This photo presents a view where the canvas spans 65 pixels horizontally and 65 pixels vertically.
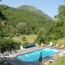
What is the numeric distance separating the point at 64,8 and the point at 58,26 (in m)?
2.90

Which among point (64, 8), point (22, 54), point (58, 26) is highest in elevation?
point (64, 8)

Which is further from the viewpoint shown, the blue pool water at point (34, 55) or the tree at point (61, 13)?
the tree at point (61, 13)

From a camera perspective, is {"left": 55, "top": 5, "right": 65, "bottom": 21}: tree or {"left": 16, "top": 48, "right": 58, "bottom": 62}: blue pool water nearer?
{"left": 16, "top": 48, "right": 58, "bottom": 62}: blue pool water

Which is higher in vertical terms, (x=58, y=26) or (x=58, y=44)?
(x=58, y=26)

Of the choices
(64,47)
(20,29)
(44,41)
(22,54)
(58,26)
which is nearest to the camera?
(22,54)

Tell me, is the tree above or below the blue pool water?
above

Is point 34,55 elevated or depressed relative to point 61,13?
depressed

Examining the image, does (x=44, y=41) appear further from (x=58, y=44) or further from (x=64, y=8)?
(x=64, y=8)

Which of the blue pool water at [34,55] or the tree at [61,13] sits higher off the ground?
the tree at [61,13]

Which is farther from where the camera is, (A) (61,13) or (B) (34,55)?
(A) (61,13)

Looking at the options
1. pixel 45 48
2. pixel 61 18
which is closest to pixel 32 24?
pixel 61 18

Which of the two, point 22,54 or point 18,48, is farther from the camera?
point 18,48

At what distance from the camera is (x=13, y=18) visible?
5281 centimetres

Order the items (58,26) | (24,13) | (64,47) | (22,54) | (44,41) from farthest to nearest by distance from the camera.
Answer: (24,13), (58,26), (44,41), (64,47), (22,54)
